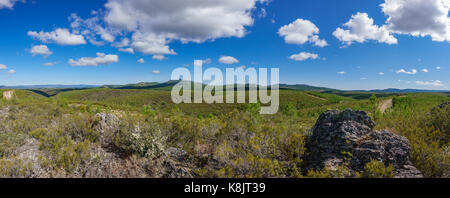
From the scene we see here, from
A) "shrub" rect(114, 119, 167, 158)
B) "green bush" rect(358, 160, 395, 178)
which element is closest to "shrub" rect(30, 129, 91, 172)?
"shrub" rect(114, 119, 167, 158)

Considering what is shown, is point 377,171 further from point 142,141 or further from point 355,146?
point 142,141

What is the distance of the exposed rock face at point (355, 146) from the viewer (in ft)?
13.8

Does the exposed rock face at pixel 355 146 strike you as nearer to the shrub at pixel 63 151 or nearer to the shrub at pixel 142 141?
the shrub at pixel 142 141

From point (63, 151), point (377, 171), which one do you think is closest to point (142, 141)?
point (63, 151)

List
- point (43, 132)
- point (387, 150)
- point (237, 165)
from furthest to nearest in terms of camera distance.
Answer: point (43, 132) < point (387, 150) < point (237, 165)

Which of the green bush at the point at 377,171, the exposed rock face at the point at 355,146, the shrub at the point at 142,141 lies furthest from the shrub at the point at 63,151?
the green bush at the point at 377,171

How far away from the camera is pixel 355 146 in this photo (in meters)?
4.60

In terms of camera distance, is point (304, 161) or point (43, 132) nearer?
point (304, 161)
